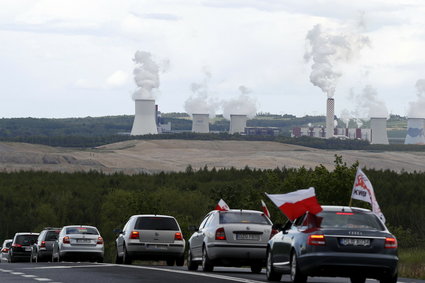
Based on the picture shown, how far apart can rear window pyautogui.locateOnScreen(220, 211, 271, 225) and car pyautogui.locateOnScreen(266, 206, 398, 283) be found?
675 centimetres

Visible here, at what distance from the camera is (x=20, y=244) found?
50.4 meters

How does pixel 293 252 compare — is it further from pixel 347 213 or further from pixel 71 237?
pixel 71 237

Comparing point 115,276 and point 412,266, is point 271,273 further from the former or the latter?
point 412,266

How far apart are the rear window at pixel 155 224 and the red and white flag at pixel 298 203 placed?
12.2 meters

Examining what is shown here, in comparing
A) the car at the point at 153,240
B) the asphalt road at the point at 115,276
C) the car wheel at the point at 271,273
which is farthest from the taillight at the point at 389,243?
the car at the point at 153,240

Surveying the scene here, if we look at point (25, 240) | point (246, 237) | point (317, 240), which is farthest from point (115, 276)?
point (25, 240)

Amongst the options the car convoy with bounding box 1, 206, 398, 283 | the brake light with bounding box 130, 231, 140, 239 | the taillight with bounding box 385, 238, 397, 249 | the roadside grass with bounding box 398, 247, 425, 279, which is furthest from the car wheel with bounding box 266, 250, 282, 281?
the brake light with bounding box 130, 231, 140, 239

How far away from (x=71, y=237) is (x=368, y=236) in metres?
20.3

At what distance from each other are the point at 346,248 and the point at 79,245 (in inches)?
783

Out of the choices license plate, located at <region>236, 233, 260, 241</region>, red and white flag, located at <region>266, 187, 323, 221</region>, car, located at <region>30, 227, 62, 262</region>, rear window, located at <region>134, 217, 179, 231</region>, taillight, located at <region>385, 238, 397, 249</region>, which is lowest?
car, located at <region>30, 227, 62, 262</region>

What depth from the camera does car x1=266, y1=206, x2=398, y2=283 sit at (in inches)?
777

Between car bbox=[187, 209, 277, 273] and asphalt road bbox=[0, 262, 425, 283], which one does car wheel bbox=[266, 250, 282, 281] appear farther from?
car bbox=[187, 209, 277, 273]

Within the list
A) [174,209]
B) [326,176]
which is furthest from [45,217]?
[326,176]

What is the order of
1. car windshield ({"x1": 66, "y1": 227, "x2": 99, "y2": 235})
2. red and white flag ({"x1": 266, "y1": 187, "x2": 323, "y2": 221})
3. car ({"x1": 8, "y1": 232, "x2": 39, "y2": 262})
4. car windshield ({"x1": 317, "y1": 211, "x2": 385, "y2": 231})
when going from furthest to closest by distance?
car ({"x1": 8, "y1": 232, "x2": 39, "y2": 262}) → car windshield ({"x1": 66, "y1": 227, "x2": 99, "y2": 235}) → red and white flag ({"x1": 266, "y1": 187, "x2": 323, "y2": 221}) → car windshield ({"x1": 317, "y1": 211, "x2": 385, "y2": 231})
